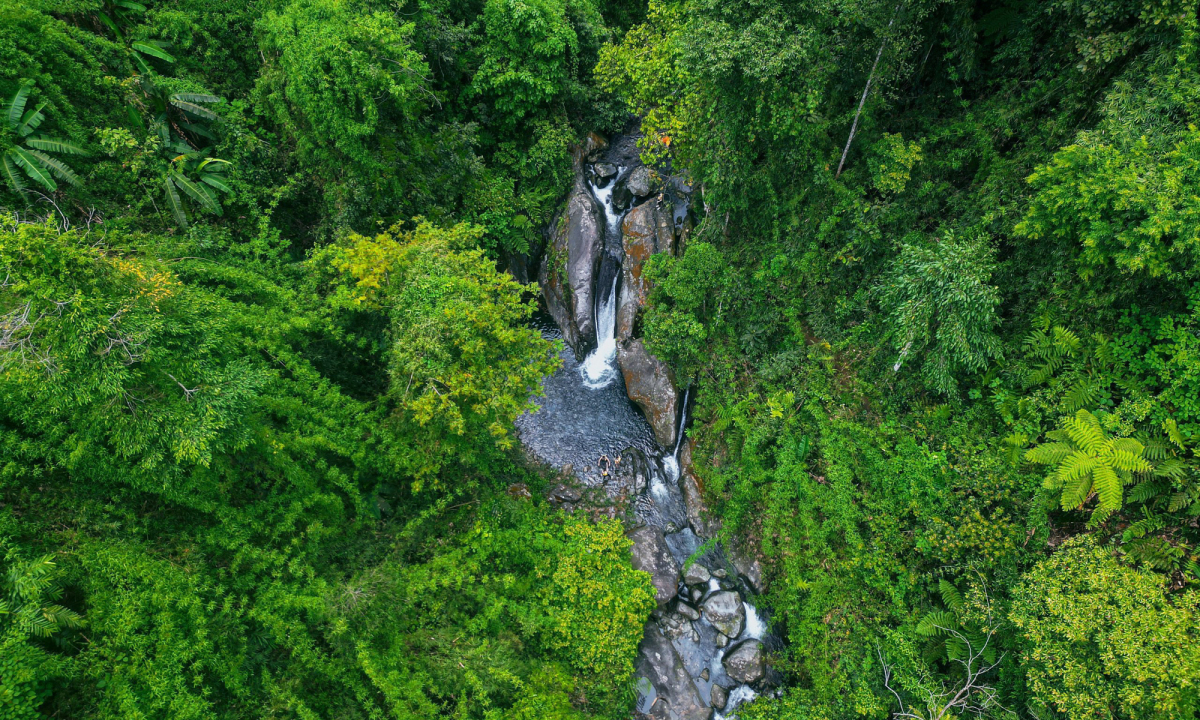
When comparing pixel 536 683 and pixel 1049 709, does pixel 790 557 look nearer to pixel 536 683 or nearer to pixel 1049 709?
pixel 1049 709

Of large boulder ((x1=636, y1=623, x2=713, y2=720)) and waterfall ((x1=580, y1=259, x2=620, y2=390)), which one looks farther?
waterfall ((x1=580, y1=259, x2=620, y2=390))

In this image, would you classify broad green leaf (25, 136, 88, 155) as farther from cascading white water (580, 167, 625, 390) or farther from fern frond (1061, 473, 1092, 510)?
fern frond (1061, 473, 1092, 510)

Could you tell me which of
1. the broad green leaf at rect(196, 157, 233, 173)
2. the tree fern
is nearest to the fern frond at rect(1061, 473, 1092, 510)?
the tree fern

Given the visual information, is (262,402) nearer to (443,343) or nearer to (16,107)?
(443,343)

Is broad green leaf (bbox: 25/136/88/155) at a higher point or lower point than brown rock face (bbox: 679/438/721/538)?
higher

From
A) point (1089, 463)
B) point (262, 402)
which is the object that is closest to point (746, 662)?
point (1089, 463)

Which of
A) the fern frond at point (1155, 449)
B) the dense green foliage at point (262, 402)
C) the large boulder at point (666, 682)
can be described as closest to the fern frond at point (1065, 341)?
the fern frond at point (1155, 449)

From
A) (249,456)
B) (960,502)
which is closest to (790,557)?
(960,502)
